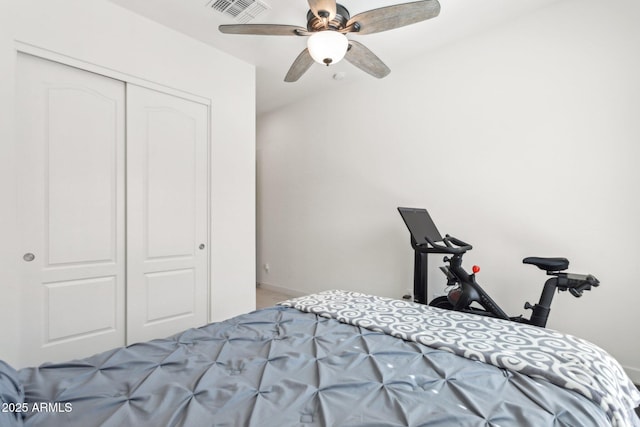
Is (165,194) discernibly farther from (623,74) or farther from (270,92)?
(623,74)

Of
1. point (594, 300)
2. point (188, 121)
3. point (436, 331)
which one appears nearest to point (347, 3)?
point (188, 121)

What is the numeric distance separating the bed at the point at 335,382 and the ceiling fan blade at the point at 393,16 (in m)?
1.72

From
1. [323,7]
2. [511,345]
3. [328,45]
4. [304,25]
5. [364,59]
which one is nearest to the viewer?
[511,345]

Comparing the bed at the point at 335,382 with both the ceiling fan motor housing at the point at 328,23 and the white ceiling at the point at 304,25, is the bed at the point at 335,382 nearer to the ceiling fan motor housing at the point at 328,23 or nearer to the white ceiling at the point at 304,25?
the ceiling fan motor housing at the point at 328,23

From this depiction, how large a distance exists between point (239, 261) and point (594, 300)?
120 inches

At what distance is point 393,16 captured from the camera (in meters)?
1.79

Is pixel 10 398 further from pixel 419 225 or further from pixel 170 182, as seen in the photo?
pixel 419 225

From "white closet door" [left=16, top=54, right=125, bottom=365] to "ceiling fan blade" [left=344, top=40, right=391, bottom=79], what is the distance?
1.82 m

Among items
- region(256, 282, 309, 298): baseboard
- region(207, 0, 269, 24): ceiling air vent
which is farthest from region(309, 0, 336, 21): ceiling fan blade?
region(256, 282, 309, 298): baseboard

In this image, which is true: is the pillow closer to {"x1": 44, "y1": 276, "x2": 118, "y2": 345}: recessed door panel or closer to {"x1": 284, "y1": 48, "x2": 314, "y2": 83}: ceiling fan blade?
{"x1": 44, "y1": 276, "x2": 118, "y2": 345}: recessed door panel

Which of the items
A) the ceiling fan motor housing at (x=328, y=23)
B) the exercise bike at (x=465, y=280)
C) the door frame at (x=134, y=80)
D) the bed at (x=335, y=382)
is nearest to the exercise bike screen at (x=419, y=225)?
the exercise bike at (x=465, y=280)

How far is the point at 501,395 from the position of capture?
0.94 meters

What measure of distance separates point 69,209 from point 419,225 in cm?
269

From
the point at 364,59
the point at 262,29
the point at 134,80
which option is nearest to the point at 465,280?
the point at 364,59
